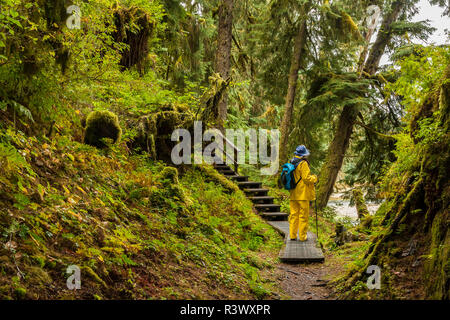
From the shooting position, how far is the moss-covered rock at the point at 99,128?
703 centimetres

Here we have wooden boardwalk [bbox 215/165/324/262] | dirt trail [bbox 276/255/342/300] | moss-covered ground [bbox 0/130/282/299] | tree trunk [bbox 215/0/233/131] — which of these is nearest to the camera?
moss-covered ground [bbox 0/130/282/299]

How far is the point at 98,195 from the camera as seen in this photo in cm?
513

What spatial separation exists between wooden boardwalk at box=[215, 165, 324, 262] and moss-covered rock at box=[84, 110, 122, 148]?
4.65 meters

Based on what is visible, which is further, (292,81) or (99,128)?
(292,81)

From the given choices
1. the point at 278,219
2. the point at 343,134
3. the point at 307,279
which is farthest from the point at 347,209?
the point at 307,279

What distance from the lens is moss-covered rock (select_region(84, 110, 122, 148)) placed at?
7.03 meters

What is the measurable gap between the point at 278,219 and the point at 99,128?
7.09 m

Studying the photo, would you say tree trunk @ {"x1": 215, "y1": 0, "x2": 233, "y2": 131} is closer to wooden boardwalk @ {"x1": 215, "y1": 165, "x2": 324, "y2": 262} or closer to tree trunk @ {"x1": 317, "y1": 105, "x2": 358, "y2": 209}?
wooden boardwalk @ {"x1": 215, "y1": 165, "x2": 324, "y2": 262}

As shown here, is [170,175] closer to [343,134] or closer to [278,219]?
[278,219]

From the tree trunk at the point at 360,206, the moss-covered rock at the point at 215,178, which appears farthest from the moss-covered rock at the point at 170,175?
the tree trunk at the point at 360,206

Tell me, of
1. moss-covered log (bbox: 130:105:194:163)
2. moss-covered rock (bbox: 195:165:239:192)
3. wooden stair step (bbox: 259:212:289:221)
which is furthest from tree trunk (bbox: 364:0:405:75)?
moss-covered log (bbox: 130:105:194:163)

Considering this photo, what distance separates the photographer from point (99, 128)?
280 inches

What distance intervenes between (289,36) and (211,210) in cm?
1129
